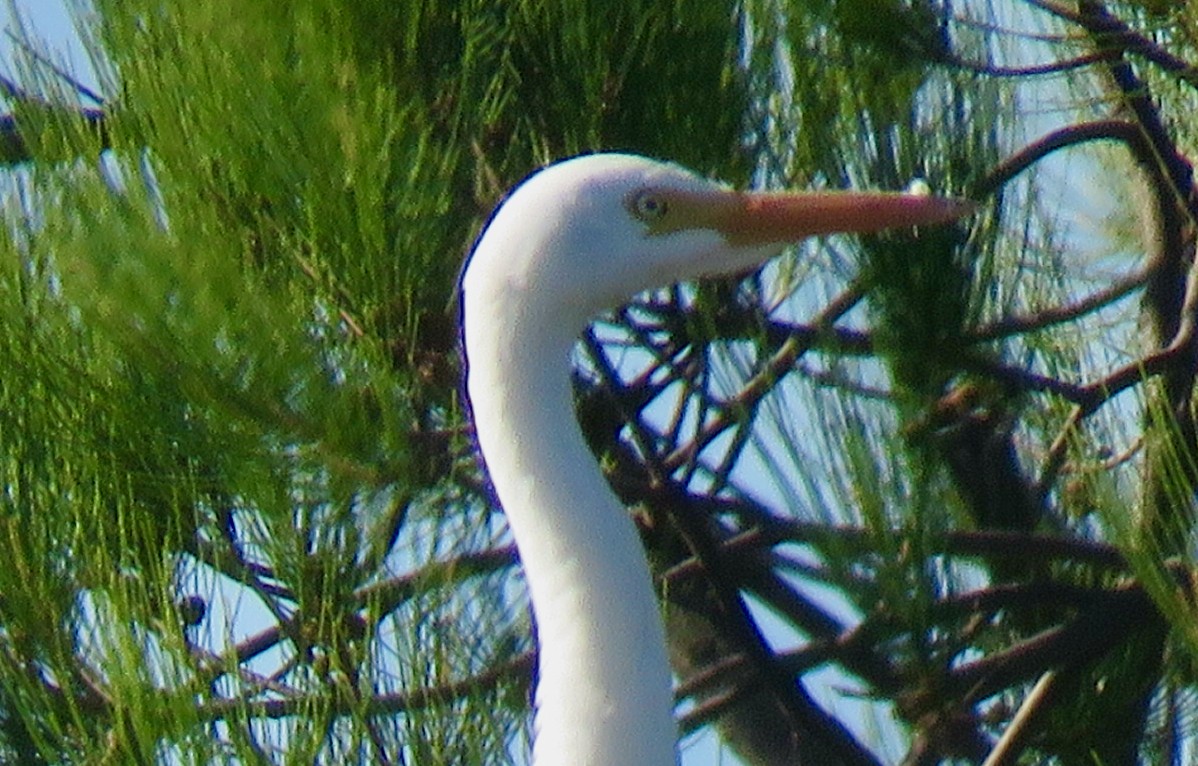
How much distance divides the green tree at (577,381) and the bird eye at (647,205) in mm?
95

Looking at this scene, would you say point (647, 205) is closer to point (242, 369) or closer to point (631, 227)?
point (631, 227)

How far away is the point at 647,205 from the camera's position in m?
1.63

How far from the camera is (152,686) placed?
1.42 m

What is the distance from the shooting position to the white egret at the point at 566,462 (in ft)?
5.16

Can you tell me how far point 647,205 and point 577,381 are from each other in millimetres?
269

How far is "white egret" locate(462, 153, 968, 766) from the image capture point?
1.57 meters

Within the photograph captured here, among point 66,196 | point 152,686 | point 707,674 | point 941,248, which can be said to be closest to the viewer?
point 152,686

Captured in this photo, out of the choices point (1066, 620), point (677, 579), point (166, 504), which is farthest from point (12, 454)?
point (1066, 620)

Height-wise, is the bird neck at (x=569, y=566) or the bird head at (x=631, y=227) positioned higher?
the bird head at (x=631, y=227)

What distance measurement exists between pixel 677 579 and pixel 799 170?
32cm

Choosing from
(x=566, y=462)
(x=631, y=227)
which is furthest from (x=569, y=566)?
(x=631, y=227)

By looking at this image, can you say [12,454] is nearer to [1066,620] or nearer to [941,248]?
Answer: [941,248]

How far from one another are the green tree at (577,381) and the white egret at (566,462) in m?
0.05

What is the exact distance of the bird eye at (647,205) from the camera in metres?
1.62
